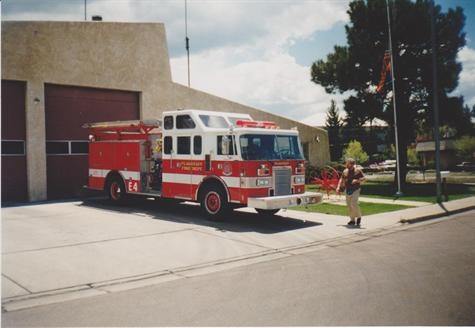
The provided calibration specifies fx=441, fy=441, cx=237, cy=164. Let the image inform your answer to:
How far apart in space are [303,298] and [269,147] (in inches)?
260

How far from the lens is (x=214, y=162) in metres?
12.2

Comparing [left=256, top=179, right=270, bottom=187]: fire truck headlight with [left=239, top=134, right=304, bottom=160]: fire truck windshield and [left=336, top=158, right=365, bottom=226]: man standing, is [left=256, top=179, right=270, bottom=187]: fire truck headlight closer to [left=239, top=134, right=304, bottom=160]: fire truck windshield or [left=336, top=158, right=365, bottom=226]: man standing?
[left=239, top=134, right=304, bottom=160]: fire truck windshield

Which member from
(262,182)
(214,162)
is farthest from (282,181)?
(214,162)

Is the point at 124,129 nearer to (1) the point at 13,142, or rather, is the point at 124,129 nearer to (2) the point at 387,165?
(1) the point at 13,142

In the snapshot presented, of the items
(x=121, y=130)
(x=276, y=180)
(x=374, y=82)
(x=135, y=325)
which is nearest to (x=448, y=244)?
(x=276, y=180)

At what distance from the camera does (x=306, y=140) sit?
92.1 ft

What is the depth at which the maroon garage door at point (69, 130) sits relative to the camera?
17594 mm

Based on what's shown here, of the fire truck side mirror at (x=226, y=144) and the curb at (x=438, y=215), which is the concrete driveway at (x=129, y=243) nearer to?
the curb at (x=438, y=215)

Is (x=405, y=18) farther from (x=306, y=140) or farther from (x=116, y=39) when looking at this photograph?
(x=116, y=39)

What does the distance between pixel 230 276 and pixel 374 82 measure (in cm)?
2131

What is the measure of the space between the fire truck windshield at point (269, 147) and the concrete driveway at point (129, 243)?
1.90 metres

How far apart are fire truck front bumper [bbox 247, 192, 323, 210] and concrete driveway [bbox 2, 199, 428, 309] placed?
0.66 metres

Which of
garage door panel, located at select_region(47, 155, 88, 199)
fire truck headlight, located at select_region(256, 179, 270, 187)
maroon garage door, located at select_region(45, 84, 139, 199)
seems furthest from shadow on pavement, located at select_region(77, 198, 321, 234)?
maroon garage door, located at select_region(45, 84, 139, 199)

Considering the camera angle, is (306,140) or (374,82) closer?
(374,82)
